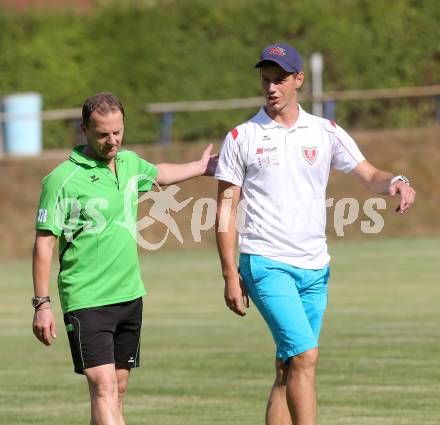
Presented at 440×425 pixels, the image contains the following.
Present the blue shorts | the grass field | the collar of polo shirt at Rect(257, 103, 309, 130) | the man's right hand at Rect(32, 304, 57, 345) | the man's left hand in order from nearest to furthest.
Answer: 1. the man's right hand at Rect(32, 304, 57, 345)
2. the blue shorts
3. the man's left hand
4. the collar of polo shirt at Rect(257, 103, 309, 130)
5. the grass field

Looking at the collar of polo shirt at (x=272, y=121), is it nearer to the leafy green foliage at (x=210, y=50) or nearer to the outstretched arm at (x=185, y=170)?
the outstretched arm at (x=185, y=170)

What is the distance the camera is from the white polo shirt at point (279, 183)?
806cm

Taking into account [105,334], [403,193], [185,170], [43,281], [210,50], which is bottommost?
[105,334]

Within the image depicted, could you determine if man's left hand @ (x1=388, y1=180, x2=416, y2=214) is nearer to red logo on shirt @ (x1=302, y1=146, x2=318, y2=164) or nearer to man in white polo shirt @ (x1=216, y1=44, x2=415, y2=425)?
man in white polo shirt @ (x1=216, y1=44, x2=415, y2=425)

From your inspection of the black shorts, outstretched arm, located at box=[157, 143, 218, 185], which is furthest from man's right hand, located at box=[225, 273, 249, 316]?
outstretched arm, located at box=[157, 143, 218, 185]

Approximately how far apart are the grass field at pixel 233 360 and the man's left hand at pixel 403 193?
Result: 1948 millimetres

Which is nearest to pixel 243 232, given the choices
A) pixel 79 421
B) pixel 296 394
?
pixel 296 394

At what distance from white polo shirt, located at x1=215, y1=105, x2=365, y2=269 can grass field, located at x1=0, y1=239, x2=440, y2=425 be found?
190 centimetres

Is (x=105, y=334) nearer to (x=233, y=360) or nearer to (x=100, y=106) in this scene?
(x=100, y=106)

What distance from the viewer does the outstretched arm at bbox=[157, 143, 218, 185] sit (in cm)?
831

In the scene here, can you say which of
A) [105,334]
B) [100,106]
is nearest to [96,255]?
[105,334]

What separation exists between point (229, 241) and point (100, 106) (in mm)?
1109

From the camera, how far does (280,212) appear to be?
8.09 m

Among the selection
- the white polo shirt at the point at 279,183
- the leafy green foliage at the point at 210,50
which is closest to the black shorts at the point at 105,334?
the white polo shirt at the point at 279,183
